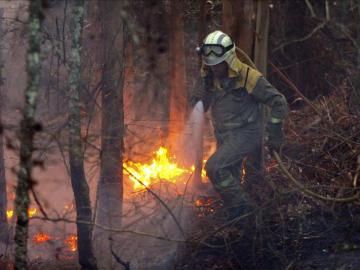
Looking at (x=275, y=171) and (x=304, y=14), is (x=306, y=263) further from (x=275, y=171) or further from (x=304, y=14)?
(x=304, y=14)

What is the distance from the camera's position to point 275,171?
7.08 m

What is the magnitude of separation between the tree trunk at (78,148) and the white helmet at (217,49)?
1.51m

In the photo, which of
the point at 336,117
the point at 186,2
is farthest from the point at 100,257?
the point at 186,2

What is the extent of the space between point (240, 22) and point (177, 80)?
12.7 ft

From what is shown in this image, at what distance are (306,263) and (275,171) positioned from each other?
185 centimetres

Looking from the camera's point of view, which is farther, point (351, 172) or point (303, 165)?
point (303, 165)

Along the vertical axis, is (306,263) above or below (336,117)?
below

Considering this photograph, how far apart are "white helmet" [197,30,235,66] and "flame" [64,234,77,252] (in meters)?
3.75

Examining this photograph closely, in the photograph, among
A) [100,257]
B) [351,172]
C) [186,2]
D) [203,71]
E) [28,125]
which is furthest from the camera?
[186,2]

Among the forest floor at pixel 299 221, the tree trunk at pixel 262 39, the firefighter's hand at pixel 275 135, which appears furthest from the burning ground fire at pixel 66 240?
the firefighter's hand at pixel 275 135

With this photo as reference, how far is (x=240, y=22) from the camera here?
23.4ft

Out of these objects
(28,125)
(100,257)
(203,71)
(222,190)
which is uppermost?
(203,71)

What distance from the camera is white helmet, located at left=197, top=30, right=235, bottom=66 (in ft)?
20.4

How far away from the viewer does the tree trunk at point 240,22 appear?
7.04m
